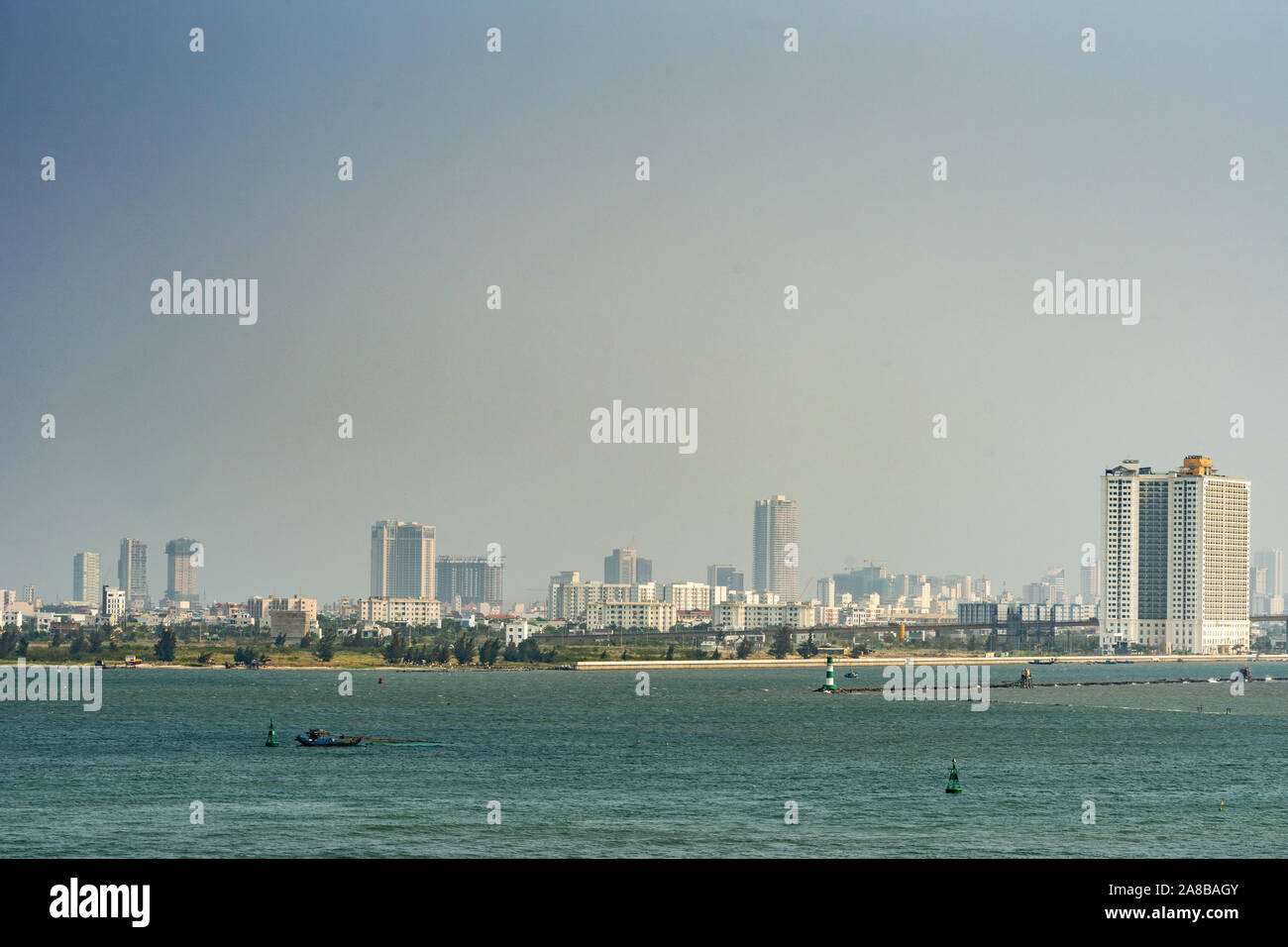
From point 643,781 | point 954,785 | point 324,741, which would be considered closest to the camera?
point 954,785

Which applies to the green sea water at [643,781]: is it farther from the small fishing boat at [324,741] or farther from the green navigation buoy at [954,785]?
the small fishing boat at [324,741]

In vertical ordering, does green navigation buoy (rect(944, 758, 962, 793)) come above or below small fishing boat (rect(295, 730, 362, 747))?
above

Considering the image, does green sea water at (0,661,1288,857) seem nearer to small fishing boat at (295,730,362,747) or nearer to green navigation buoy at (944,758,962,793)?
green navigation buoy at (944,758,962,793)

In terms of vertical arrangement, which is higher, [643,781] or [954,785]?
[954,785]

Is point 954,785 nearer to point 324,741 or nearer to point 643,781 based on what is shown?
point 643,781

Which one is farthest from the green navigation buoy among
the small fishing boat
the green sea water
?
the small fishing boat

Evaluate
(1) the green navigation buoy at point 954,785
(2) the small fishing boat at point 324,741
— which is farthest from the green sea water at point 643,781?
(2) the small fishing boat at point 324,741

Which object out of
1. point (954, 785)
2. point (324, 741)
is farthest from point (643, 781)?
point (324, 741)
